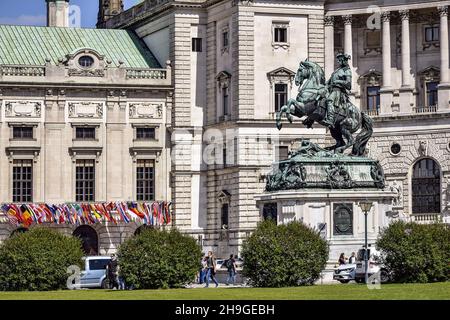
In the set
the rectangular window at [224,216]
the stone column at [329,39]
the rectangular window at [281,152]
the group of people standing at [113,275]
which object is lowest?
the group of people standing at [113,275]

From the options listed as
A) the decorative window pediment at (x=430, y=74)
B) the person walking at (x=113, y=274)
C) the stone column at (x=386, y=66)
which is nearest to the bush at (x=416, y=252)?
the person walking at (x=113, y=274)

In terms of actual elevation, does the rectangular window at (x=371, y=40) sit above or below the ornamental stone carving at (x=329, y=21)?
below

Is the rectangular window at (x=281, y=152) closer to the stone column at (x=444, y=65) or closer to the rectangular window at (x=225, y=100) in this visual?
the rectangular window at (x=225, y=100)

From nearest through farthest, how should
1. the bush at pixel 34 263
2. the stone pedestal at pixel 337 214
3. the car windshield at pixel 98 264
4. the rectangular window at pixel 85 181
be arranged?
1. the bush at pixel 34 263
2. the stone pedestal at pixel 337 214
3. the car windshield at pixel 98 264
4. the rectangular window at pixel 85 181

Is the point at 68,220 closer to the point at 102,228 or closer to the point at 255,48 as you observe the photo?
the point at 102,228

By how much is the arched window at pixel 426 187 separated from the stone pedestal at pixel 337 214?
→ 40.4 metres

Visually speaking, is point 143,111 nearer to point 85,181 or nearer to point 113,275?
point 85,181

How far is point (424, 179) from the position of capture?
107 m

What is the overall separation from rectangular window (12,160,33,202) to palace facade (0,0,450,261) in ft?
0.56

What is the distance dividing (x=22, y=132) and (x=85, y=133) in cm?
472

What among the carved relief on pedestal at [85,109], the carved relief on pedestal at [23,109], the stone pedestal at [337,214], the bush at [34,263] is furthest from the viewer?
the carved relief on pedestal at [85,109]

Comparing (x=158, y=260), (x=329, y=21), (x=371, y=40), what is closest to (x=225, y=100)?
(x=329, y=21)

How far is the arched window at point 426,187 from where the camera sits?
106250 mm

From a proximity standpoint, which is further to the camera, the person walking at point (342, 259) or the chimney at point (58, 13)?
Result: the chimney at point (58, 13)
